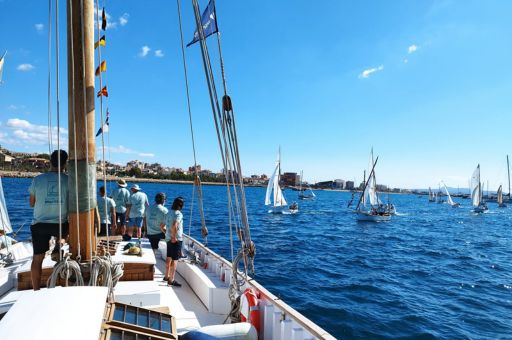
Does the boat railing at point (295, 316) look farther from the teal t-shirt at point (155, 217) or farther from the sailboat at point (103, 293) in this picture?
the teal t-shirt at point (155, 217)

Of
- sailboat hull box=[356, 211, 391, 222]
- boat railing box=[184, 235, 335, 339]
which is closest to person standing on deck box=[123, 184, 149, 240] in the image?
boat railing box=[184, 235, 335, 339]

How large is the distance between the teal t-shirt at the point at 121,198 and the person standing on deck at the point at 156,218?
217 cm

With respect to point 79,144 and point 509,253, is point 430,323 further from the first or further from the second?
point 509,253

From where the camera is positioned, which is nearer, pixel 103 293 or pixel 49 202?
pixel 103 293

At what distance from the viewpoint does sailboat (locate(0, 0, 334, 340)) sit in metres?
2.34

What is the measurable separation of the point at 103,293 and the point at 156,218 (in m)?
4.92

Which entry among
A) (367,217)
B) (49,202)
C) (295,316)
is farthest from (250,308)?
(367,217)

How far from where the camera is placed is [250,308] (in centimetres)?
447

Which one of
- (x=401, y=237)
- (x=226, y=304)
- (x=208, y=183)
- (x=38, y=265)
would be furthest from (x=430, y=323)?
(x=208, y=183)

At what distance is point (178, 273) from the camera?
7.13 m

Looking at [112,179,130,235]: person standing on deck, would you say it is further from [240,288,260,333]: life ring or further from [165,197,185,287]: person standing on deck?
[240,288,260,333]: life ring

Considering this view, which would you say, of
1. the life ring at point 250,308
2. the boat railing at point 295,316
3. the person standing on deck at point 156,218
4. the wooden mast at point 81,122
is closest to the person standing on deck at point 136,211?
the person standing on deck at point 156,218

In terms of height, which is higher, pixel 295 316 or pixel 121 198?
pixel 121 198

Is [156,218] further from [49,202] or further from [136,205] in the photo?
[49,202]
